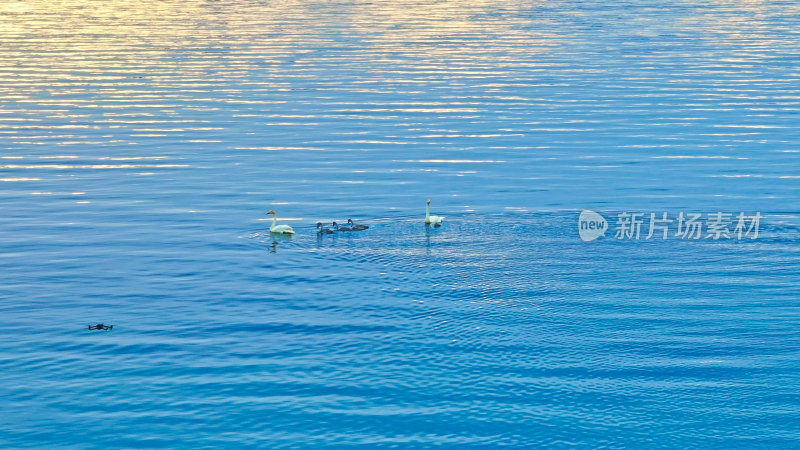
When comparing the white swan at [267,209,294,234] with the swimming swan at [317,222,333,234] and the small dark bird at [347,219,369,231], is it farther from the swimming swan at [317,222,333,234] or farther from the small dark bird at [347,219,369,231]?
the small dark bird at [347,219,369,231]

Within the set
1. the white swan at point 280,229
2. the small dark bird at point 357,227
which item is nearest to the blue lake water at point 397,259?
the small dark bird at point 357,227

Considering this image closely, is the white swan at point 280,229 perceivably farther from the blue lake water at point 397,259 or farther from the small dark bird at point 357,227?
the small dark bird at point 357,227

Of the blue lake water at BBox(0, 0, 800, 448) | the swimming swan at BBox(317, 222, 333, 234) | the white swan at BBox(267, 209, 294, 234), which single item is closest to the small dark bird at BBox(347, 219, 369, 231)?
the blue lake water at BBox(0, 0, 800, 448)

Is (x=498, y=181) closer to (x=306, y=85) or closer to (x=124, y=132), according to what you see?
(x=124, y=132)

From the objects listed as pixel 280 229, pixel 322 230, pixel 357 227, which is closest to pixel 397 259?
pixel 357 227

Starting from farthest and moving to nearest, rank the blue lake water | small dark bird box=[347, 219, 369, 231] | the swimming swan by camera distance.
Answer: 1. small dark bird box=[347, 219, 369, 231]
2. the swimming swan
3. the blue lake water

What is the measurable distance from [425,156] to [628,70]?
112ft

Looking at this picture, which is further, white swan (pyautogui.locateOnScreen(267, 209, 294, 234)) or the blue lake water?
white swan (pyautogui.locateOnScreen(267, 209, 294, 234))

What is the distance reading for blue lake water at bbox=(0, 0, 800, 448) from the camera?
106 ft

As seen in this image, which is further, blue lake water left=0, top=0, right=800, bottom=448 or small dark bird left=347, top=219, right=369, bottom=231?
small dark bird left=347, top=219, right=369, bottom=231

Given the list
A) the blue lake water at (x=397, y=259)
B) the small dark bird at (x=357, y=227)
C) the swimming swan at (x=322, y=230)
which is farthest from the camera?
the small dark bird at (x=357, y=227)

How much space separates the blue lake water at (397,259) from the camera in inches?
1272

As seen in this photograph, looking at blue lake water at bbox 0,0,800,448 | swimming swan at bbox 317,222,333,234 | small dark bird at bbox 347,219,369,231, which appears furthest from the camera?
small dark bird at bbox 347,219,369,231

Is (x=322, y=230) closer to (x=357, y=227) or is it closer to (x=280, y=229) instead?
(x=357, y=227)
